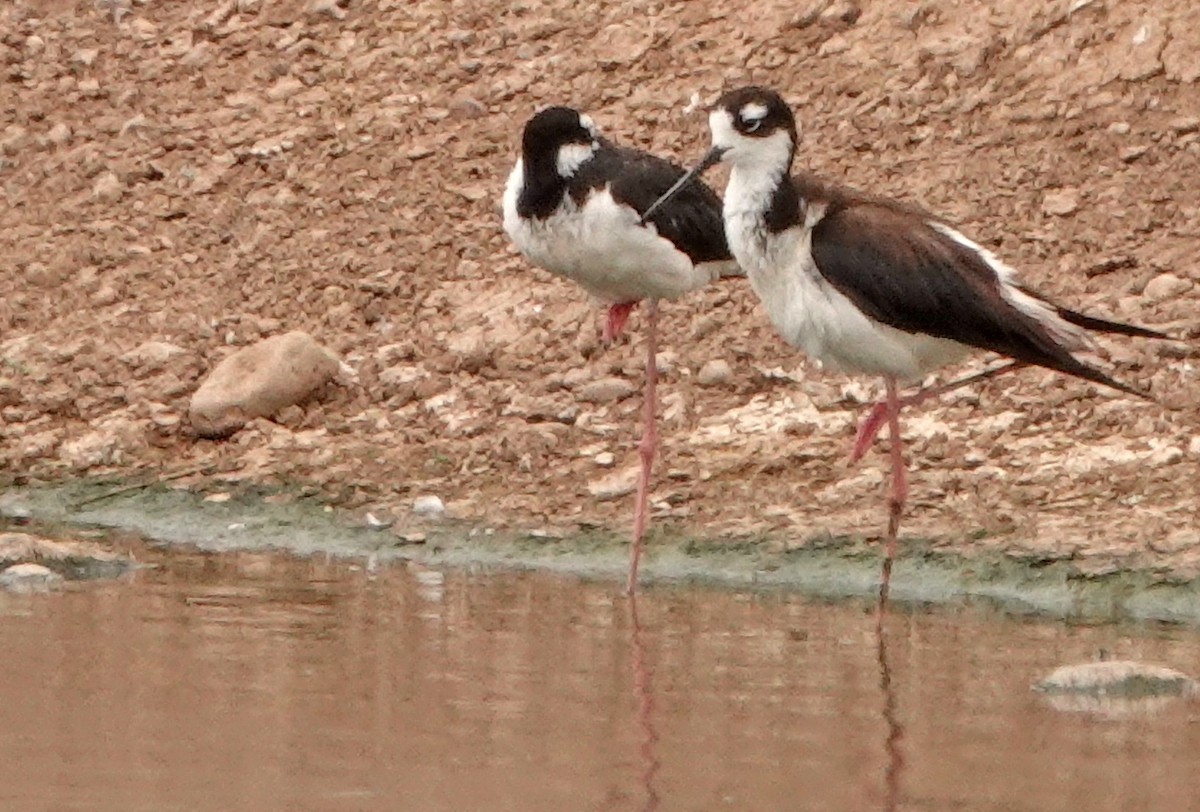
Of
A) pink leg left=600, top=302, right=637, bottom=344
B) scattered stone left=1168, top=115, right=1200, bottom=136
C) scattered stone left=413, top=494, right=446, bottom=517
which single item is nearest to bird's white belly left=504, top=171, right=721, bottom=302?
pink leg left=600, top=302, right=637, bottom=344

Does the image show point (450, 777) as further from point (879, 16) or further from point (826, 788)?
point (879, 16)

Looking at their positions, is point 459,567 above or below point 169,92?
below

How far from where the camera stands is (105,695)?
657 cm

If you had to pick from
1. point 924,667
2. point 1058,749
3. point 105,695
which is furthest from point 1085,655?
point 105,695

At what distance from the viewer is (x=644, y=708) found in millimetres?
6633

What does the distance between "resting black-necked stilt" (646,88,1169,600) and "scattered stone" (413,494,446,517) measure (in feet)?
4.87

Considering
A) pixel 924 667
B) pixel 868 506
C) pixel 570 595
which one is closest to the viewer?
pixel 924 667

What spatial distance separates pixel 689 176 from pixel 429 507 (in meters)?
1.43

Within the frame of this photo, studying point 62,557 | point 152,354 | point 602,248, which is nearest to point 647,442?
point 602,248

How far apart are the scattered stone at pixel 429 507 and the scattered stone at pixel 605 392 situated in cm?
92

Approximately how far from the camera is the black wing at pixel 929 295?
8.15 m

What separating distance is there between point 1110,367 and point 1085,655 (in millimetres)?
2273

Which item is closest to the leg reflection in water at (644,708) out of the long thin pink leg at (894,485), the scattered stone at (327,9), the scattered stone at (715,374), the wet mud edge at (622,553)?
the wet mud edge at (622,553)

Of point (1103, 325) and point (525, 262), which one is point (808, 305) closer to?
point (1103, 325)
